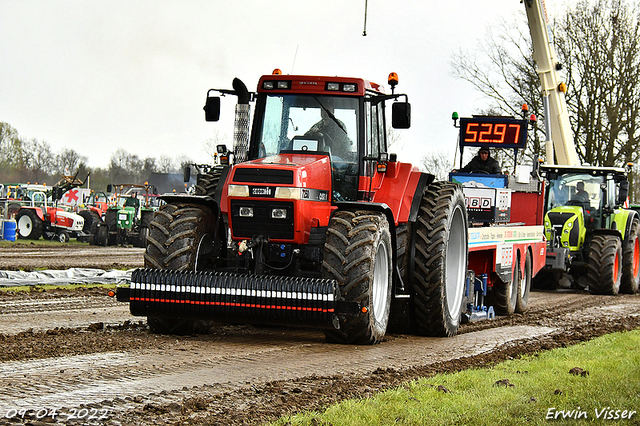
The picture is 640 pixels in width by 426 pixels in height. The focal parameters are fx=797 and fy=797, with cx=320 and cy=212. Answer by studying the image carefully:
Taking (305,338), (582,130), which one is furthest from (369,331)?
(582,130)

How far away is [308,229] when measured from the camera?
26.9 ft

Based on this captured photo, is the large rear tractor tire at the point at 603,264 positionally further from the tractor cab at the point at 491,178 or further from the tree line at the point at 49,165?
the tree line at the point at 49,165

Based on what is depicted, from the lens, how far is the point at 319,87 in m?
9.00

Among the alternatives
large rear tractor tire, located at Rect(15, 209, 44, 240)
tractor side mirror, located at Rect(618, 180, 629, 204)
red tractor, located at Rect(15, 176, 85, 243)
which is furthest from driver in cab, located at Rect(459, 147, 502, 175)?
large rear tractor tire, located at Rect(15, 209, 44, 240)

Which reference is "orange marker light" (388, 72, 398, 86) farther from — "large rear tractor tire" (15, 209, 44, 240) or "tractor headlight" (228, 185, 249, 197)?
"large rear tractor tire" (15, 209, 44, 240)

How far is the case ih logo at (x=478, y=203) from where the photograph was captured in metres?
13.2

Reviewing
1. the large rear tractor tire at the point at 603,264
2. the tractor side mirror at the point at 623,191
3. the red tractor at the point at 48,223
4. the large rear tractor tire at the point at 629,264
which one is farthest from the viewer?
the red tractor at the point at 48,223

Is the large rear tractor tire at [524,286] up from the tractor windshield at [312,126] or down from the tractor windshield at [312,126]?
down

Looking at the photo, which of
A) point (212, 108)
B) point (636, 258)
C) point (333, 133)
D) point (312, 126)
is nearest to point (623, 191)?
point (636, 258)

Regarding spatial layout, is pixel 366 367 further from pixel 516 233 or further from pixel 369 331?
pixel 516 233

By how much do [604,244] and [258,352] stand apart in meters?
12.1

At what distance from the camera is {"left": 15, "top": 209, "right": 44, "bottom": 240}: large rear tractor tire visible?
101 ft

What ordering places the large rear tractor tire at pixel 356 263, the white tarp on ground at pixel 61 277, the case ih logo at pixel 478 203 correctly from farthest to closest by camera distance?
1. the white tarp on ground at pixel 61 277
2. the case ih logo at pixel 478 203
3. the large rear tractor tire at pixel 356 263

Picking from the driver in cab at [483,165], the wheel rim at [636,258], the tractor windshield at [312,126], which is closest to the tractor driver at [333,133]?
the tractor windshield at [312,126]
